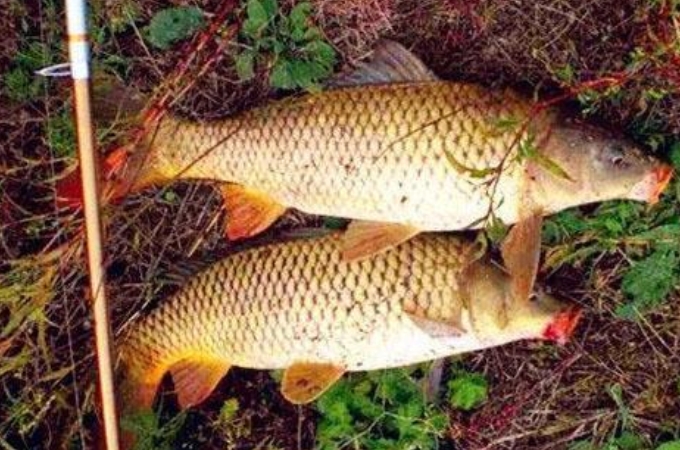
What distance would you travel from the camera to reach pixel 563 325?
3254 millimetres

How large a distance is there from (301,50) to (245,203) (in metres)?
0.42

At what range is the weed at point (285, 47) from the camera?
3449mm

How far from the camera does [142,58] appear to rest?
3.61 m

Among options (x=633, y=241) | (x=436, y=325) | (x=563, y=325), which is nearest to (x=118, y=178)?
(x=436, y=325)

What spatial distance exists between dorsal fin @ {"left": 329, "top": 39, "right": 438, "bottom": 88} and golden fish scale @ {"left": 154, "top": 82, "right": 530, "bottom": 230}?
0.03m

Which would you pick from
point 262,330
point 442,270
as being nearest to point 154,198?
point 262,330

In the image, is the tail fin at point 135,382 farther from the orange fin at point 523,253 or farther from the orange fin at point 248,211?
the orange fin at point 523,253

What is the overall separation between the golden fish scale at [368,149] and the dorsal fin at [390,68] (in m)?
0.03

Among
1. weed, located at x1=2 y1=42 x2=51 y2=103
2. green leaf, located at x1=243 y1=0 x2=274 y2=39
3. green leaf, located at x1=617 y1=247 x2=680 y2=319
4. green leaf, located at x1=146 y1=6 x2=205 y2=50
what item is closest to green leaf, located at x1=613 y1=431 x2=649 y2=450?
green leaf, located at x1=617 y1=247 x2=680 y2=319

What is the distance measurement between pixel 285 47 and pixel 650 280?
1.09 m

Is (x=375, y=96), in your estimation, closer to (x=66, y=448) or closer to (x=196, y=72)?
(x=196, y=72)

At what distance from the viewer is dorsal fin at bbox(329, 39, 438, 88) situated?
3311 mm

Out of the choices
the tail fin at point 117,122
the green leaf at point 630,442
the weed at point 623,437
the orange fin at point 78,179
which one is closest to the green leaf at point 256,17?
the tail fin at point 117,122

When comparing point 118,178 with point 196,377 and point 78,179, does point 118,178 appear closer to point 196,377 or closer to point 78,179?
point 78,179
